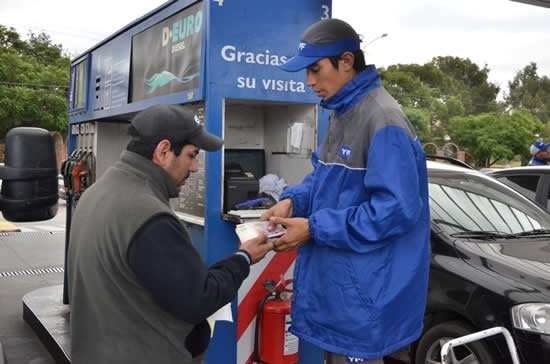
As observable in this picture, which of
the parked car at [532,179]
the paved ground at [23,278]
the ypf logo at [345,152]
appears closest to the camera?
the ypf logo at [345,152]

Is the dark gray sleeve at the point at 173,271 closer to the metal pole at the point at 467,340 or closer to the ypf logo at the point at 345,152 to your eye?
the ypf logo at the point at 345,152

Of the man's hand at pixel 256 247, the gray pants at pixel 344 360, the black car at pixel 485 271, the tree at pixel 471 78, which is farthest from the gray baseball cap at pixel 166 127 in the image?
Result: the tree at pixel 471 78

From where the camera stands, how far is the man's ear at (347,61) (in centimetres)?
237

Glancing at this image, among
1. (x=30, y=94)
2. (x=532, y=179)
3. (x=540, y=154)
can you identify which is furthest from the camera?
(x=30, y=94)

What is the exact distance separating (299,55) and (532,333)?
2233 mm

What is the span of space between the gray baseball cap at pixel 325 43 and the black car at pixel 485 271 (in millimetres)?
2055

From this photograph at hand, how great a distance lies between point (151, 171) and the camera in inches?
76.7

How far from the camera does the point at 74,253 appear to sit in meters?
1.97

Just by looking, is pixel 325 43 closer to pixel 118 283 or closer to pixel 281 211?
pixel 281 211

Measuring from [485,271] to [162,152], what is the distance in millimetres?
2630

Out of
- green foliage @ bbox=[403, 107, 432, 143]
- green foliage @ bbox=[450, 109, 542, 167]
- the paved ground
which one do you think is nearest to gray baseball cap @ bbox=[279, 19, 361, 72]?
the paved ground

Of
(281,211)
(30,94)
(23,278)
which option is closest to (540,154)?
(23,278)

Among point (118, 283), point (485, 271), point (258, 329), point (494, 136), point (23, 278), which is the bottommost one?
point (23, 278)

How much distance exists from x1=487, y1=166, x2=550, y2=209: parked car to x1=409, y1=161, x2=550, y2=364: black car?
70.8 inches
